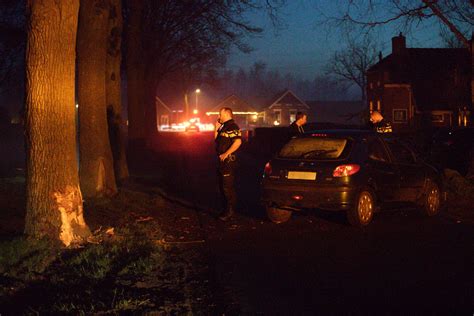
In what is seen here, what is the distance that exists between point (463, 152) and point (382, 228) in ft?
30.9

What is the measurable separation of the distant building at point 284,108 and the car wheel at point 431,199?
296ft

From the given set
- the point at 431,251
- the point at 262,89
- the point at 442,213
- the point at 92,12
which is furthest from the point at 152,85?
the point at 262,89

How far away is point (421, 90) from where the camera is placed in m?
59.0

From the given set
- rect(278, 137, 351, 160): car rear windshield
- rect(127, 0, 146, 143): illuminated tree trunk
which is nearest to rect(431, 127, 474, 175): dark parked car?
rect(278, 137, 351, 160): car rear windshield

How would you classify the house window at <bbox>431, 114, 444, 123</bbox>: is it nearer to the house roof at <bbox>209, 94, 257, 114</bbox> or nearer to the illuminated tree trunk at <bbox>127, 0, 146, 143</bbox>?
the illuminated tree trunk at <bbox>127, 0, 146, 143</bbox>

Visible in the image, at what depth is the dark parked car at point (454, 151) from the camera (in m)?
18.1

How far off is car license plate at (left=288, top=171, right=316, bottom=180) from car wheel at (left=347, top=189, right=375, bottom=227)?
768 millimetres

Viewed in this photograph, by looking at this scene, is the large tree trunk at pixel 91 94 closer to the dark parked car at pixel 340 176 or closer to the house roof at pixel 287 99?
the dark parked car at pixel 340 176

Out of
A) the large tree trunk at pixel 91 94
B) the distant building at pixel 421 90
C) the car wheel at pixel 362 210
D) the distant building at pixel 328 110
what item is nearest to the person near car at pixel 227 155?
the car wheel at pixel 362 210

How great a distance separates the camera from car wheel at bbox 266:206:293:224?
1060 centimetres

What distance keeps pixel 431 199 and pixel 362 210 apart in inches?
81.3

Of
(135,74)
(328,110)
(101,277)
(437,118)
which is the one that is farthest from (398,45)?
(101,277)

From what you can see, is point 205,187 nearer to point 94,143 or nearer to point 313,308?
point 94,143

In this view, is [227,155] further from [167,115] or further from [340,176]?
[167,115]
